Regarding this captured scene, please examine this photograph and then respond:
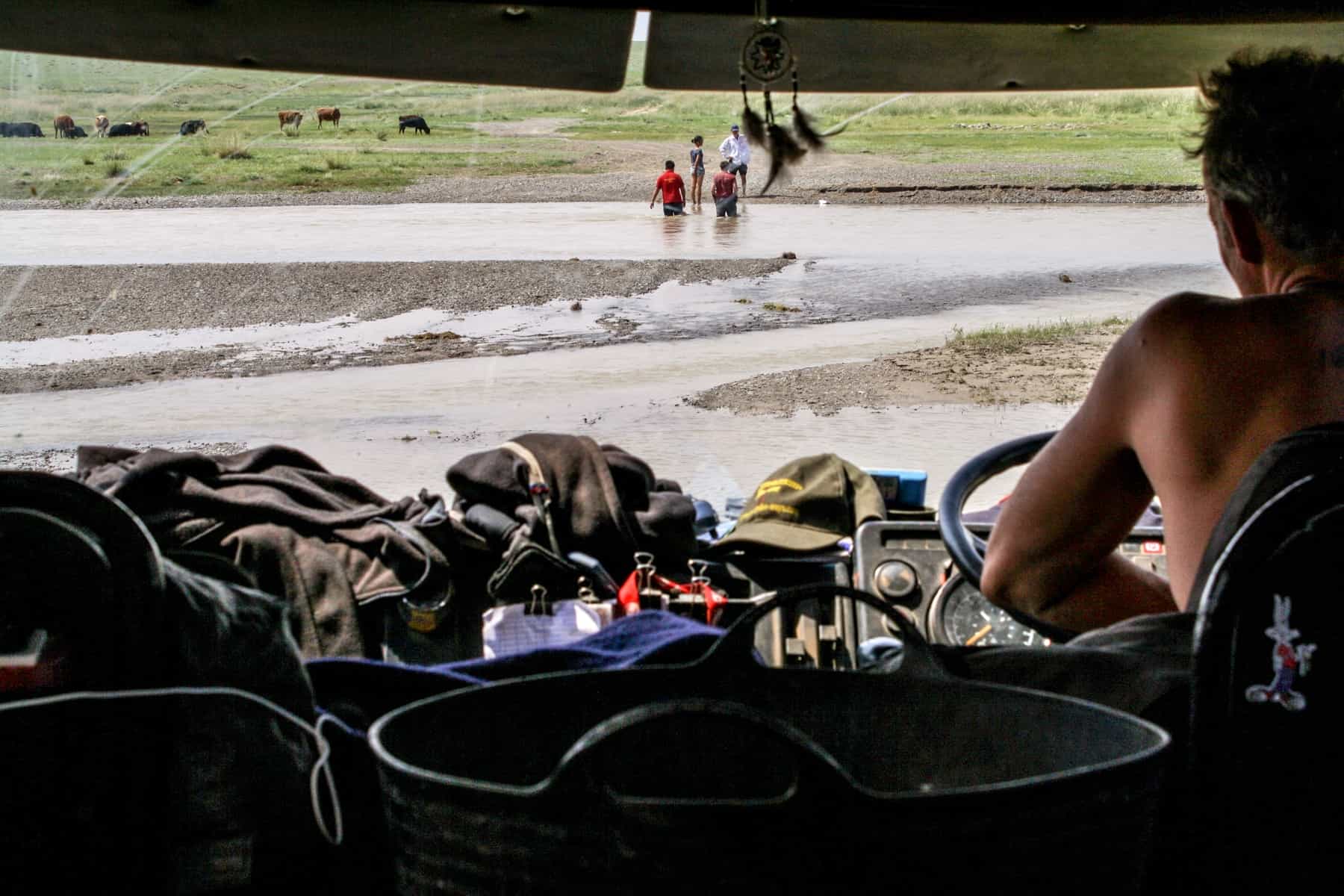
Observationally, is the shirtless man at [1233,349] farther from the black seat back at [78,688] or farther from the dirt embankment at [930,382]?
the dirt embankment at [930,382]

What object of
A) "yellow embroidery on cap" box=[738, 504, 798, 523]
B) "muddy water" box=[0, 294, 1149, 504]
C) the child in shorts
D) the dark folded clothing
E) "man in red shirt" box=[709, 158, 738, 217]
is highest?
the child in shorts

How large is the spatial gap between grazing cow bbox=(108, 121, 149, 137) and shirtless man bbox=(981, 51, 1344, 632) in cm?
197

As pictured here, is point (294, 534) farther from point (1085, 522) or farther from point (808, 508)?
point (1085, 522)

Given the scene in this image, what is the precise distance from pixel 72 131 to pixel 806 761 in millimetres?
2283

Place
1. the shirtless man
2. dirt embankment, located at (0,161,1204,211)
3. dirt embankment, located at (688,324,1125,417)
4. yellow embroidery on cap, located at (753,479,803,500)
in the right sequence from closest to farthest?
the shirtless man < yellow embroidery on cap, located at (753,479,803,500) < dirt embankment, located at (688,324,1125,417) < dirt embankment, located at (0,161,1204,211)

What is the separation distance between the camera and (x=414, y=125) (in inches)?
228

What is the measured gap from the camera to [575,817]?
0.93 metres

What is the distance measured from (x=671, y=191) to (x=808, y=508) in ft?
27.5

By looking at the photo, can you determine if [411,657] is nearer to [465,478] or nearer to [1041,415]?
[465,478]

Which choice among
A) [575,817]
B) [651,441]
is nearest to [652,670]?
[575,817]

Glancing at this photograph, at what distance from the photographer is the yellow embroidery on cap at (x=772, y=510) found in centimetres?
348

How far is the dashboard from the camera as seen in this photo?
116 inches

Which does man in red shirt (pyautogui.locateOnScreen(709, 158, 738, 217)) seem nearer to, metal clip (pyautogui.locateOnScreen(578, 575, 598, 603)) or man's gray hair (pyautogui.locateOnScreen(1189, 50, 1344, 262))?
metal clip (pyautogui.locateOnScreen(578, 575, 598, 603))

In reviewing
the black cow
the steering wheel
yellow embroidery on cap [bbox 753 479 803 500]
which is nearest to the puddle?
yellow embroidery on cap [bbox 753 479 803 500]
